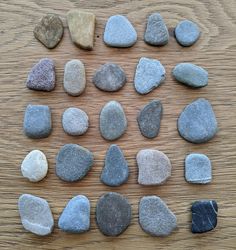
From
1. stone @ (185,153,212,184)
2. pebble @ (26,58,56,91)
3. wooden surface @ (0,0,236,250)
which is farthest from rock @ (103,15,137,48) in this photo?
stone @ (185,153,212,184)

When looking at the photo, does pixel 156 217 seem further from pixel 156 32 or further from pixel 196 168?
pixel 156 32

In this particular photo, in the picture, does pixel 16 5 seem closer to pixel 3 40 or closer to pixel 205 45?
pixel 3 40

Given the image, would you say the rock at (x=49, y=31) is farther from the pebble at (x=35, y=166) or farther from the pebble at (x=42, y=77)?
the pebble at (x=35, y=166)

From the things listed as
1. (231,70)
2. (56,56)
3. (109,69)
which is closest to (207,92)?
(231,70)

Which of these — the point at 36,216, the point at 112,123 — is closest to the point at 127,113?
the point at 112,123

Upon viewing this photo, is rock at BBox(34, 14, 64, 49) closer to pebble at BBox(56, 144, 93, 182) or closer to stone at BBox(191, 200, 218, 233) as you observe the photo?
pebble at BBox(56, 144, 93, 182)

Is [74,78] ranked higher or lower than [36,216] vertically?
higher
